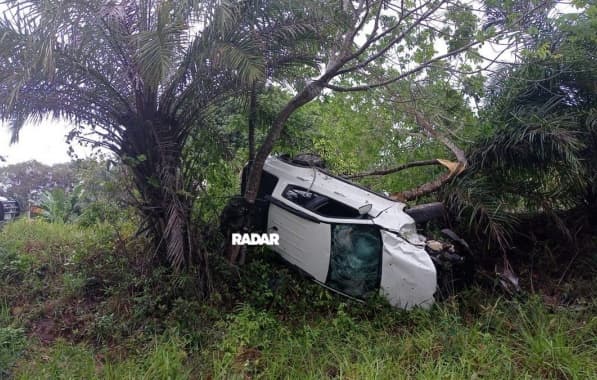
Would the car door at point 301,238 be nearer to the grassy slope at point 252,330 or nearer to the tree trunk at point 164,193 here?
the grassy slope at point 252,330

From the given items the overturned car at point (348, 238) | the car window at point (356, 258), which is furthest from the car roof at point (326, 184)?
the car window at point (356, 258)

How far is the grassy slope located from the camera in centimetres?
421

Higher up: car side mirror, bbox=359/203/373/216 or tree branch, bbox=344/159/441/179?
tree branch, bbox=344/159/441/179

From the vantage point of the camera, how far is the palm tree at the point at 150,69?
4.57 meters

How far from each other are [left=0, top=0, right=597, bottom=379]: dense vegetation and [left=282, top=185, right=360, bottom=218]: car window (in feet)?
2.05

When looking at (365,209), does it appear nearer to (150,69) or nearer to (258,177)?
(258,177)

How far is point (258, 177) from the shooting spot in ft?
20.5

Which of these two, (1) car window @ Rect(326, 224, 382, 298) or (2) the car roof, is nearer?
(1) car window @ Rect(326, 224, 382, 298)

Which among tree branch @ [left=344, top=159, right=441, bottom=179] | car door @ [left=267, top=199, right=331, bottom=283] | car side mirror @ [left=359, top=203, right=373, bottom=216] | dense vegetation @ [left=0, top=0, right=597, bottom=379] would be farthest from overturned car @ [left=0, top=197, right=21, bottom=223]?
car side mirror @ [left=359, top=203, right=373, bottom=216]

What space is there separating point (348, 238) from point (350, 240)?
4 cm

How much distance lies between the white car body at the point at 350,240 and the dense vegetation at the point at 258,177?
30 centimetres

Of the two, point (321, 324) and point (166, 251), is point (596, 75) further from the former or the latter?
point (166, 251)

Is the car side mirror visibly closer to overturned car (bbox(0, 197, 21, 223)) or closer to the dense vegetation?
the dense vegetation

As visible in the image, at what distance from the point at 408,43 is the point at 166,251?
4484 millimetres
